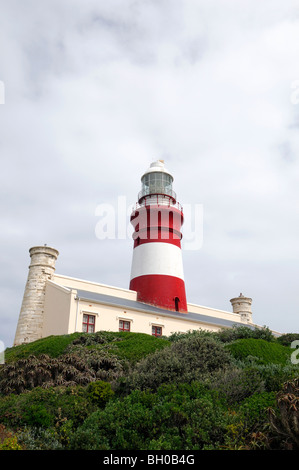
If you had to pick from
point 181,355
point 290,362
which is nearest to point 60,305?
point 181,355

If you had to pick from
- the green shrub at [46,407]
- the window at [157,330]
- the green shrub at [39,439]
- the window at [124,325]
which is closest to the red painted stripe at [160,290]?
the window at [157,330]

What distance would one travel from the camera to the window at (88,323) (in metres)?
24.5

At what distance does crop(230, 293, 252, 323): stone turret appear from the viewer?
138ft

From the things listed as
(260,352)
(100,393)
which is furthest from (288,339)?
(100,393)

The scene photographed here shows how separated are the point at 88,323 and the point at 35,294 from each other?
15.2ft

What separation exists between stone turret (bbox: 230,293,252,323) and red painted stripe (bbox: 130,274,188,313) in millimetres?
11514

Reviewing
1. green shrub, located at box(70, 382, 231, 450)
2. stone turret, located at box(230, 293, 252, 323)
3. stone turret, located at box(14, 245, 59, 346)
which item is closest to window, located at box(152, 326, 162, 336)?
stone turret, located at box(14, 245, 59, 346)

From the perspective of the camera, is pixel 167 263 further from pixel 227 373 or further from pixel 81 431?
pixel 81 431

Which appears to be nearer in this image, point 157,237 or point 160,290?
point 160,290

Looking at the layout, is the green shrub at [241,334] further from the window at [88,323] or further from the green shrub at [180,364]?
the window at [88,323]

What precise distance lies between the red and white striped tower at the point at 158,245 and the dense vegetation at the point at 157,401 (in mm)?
15405

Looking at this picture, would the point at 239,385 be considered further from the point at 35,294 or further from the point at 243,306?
the point at 243,306

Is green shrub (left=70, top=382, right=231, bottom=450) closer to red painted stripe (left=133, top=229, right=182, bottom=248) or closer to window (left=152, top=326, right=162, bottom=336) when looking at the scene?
window (left=152, top=326, right=162, bottom=336)

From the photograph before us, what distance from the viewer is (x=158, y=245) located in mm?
32906
